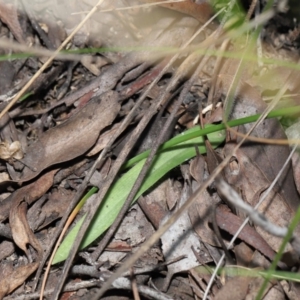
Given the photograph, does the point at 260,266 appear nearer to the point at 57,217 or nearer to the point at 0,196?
the point at 57,217

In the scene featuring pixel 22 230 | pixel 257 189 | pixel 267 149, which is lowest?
pixel 22 230

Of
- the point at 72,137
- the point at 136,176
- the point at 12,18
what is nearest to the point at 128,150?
the point at 136,176

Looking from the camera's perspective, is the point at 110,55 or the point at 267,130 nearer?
the point at 267,130

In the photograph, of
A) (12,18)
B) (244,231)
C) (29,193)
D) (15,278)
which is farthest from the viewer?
(12,18)

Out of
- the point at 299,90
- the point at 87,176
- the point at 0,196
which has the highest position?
the point at 299,90

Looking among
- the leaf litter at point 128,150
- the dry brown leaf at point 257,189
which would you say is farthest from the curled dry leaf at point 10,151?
the dry brown leaf at point 257,189

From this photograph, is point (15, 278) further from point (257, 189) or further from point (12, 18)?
point (12, 18)

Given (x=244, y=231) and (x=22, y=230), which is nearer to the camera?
(x=244, y=231)

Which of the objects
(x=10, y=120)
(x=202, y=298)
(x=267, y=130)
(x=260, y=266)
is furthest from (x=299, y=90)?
(x=10, y=120)

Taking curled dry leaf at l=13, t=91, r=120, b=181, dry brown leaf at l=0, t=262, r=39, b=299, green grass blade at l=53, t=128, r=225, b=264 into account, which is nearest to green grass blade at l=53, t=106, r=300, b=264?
green grass blade at l=53, t=128, r=225, b=264
